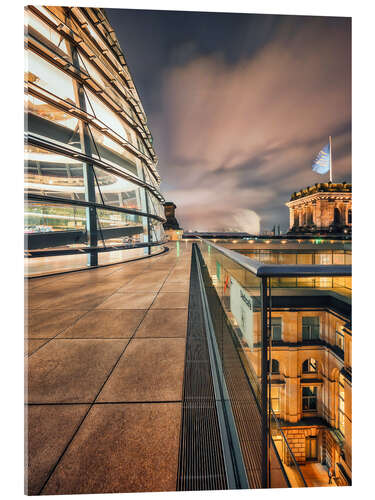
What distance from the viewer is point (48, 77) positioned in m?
8.03

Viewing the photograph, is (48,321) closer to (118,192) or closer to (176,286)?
(176,286)

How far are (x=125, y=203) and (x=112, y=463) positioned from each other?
468 inches

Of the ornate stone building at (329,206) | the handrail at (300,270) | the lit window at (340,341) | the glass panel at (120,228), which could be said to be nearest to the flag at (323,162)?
the ornate stone building at (329,206)

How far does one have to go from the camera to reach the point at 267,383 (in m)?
1.29

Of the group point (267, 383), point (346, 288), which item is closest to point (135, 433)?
point (267, 383)

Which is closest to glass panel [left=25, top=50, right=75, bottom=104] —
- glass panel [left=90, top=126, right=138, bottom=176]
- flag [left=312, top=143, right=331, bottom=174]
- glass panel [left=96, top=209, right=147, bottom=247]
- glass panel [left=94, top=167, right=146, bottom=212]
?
glass panel [left=90, top=126, right=138, bottom=176]

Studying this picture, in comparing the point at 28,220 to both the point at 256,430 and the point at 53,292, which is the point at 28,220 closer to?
the point at 53,292

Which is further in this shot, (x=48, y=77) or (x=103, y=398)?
(x=48, y=77)

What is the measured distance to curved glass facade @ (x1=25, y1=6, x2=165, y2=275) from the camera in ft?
24.9

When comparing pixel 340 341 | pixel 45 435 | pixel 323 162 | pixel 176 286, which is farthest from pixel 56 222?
pixel 323 162

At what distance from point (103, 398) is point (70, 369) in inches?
28.9

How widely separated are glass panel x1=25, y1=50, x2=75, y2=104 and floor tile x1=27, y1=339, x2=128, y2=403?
384 inches

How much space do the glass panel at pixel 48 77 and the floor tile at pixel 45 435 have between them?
1045 centimetres

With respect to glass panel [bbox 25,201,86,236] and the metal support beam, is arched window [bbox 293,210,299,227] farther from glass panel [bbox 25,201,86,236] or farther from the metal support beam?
glass panel [bbox 25,201,86,236]
